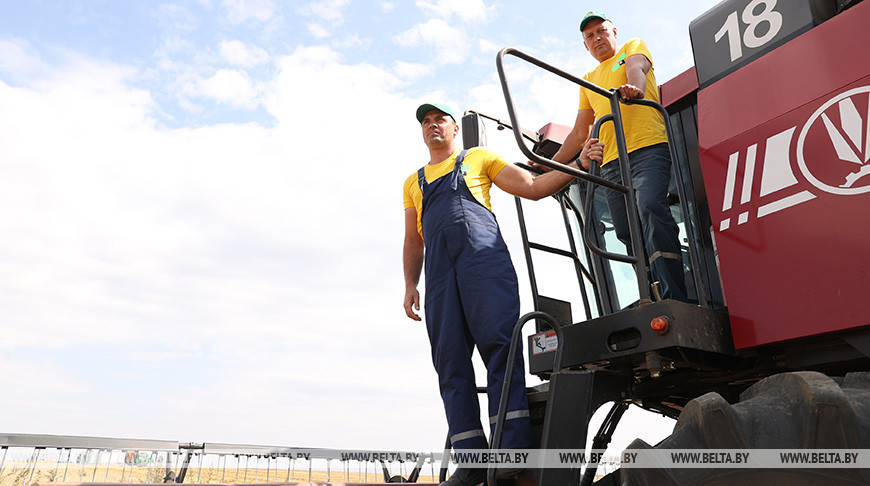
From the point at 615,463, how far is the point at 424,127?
6.69 feet

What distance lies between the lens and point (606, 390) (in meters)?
2.62

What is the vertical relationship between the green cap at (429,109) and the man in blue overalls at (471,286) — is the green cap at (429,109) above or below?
above

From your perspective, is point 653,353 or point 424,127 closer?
point 653,353

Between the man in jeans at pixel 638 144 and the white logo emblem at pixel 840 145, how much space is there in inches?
27.3

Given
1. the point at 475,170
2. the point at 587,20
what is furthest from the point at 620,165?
the point at 587,20

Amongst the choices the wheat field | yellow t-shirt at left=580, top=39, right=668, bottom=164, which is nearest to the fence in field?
the wheat field

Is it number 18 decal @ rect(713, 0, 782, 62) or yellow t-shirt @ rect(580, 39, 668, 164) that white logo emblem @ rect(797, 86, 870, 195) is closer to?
number 18 decal @ rect(713, 0, 782, 62)

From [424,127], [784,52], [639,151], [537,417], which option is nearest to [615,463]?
[537,417]

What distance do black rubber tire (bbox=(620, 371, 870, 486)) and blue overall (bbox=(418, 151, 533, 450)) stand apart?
2.80ft

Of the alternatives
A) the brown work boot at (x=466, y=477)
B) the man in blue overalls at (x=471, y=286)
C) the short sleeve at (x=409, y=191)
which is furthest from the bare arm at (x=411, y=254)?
the brown work boot at (x=466, y=477)

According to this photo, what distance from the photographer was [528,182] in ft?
11.2

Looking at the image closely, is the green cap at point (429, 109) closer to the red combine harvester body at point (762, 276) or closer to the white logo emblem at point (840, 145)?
the red combine harvester body at point (762, 276)

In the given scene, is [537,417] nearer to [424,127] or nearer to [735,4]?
[424,127]

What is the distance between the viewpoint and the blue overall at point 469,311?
2.91 meters
